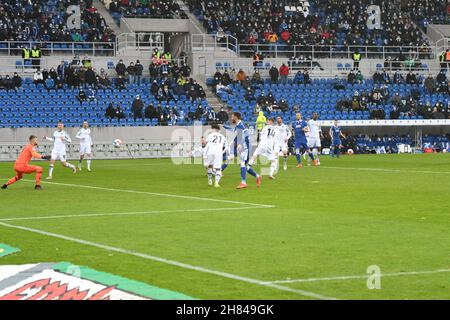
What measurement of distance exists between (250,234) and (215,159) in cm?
1228

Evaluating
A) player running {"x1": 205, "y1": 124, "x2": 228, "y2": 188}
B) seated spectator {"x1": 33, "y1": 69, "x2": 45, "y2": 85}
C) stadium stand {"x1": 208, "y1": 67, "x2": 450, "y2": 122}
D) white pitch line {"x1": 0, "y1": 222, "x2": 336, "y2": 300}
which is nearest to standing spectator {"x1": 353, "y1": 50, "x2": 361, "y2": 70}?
stadium stand {"x1": 208, "y1": 67, "x2": 450, "y2": 122}

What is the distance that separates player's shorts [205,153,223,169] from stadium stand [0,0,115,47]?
33.6 m

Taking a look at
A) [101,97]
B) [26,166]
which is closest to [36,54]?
[101,97]

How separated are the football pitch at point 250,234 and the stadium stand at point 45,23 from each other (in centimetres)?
3064

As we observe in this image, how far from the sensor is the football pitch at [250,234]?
11820 millimetres

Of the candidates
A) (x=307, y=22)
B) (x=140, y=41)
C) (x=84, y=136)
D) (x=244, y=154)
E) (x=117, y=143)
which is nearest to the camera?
(x=244, y=154)

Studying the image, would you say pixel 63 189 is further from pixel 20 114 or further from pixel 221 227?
pixel 20 114

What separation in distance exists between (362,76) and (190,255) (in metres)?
53.7

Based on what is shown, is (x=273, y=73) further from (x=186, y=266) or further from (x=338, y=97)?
(x=186, y=266)

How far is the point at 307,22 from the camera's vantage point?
228ft

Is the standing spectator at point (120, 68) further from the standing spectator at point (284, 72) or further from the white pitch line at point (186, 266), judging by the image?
the white pitch line at point (186, 266)

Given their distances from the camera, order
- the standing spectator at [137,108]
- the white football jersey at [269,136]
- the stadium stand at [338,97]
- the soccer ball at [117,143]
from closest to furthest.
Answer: the white football jersey at [269,136] → the soccer ball at [117,143] → the standing spectator at [137,108] → the stadium stand at [338,97]

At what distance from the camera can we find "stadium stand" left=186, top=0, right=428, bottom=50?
66.8m

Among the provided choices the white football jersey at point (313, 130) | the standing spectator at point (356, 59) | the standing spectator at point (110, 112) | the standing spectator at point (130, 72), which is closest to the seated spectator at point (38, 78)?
the standing spectator at point (110, 112)
